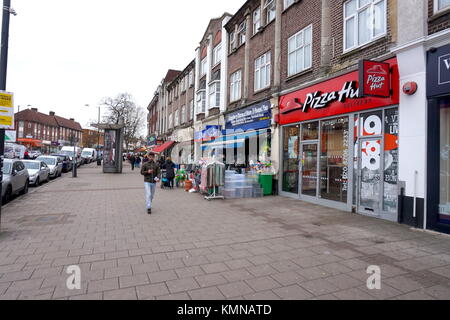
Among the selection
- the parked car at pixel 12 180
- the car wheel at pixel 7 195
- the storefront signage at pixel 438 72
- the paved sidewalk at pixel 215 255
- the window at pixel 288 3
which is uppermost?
the window at pixel 288 3

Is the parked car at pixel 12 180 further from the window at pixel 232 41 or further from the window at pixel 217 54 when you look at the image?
the window at pixel 217 54

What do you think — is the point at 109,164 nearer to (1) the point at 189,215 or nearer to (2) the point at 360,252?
(1) the point at 189,215

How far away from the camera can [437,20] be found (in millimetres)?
6609

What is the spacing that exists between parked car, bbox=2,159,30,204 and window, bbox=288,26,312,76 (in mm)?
11788

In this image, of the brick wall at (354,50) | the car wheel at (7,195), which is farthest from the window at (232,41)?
the car wheel at (7,195)

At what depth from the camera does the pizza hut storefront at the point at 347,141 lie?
7602 millimetres

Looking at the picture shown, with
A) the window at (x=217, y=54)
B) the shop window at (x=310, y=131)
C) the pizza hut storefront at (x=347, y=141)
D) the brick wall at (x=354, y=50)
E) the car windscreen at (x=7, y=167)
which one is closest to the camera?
the pizza hut storefront at (x=347, y=141)

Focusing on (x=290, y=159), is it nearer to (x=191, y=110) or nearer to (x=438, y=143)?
(x=438, y=143)

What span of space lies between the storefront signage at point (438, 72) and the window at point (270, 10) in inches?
350

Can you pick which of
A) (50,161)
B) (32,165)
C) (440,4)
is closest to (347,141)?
(440,4)

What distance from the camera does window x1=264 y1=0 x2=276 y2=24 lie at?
1394 centimetres

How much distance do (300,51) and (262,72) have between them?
10.2 ft

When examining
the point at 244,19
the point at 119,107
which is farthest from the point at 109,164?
the point at 119,107

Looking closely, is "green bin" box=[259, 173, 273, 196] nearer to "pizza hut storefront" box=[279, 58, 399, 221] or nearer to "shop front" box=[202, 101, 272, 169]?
"pizza hut storefront" box=[279, 58, 399, 221]
